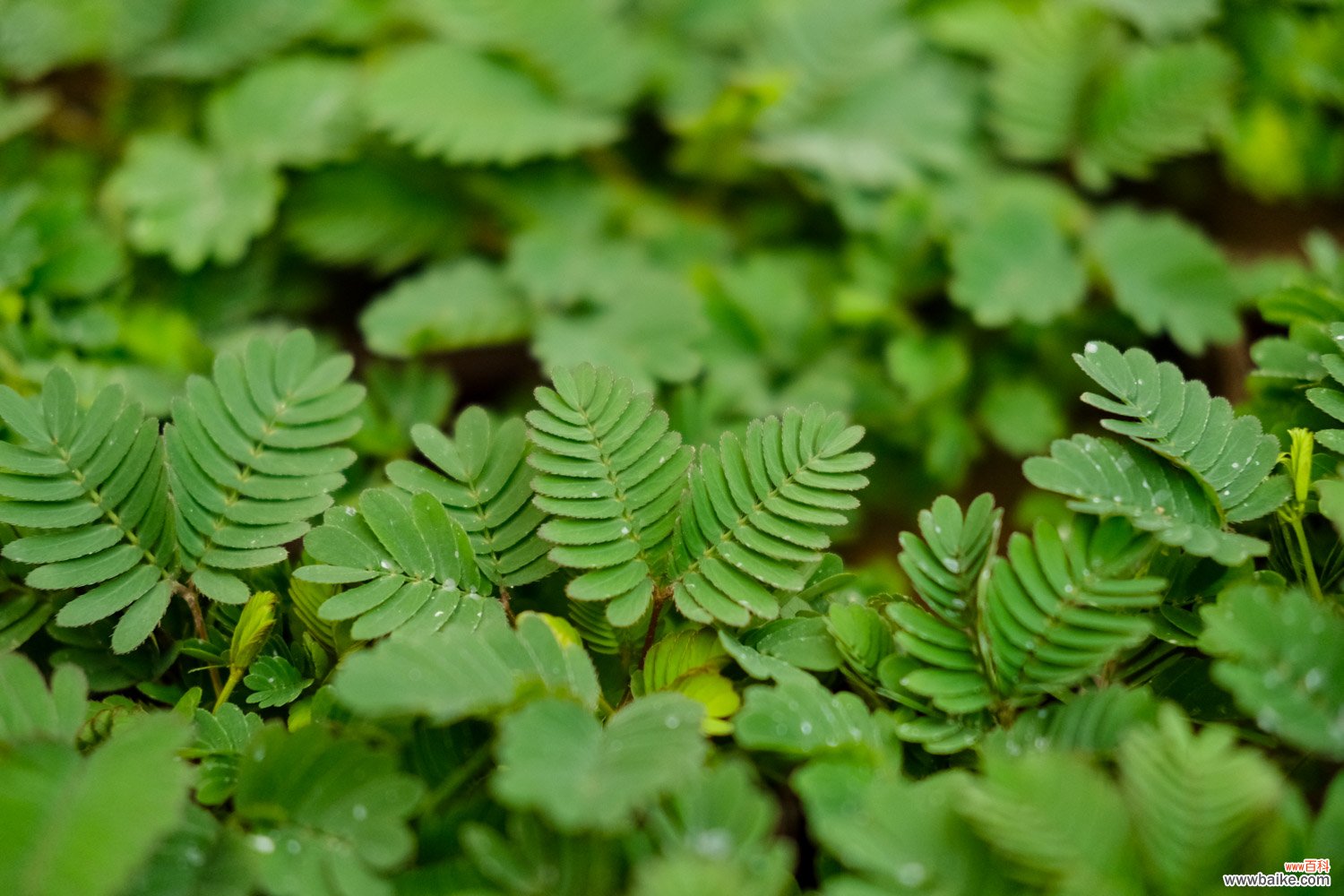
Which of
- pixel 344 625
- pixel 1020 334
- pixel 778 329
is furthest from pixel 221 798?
pixel 1020 334

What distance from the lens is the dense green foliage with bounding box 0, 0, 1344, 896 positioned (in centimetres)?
78

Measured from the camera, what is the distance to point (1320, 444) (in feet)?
3.37

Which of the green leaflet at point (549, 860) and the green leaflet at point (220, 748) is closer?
the green leaflet at point (549, 860)

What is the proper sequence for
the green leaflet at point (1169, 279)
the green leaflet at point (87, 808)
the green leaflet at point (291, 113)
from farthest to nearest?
the green leaflet at point (291, 113) → the green leaflet at point (1169, 279) → the green leaflet at point (87, 808)

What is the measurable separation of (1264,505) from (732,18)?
1.44 meters

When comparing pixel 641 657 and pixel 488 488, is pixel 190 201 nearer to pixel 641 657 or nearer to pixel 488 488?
pixel 488 488

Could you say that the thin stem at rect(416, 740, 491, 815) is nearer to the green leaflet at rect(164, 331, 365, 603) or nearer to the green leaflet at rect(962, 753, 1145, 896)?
the green leaflet at rect(164, 331, 365, 603)

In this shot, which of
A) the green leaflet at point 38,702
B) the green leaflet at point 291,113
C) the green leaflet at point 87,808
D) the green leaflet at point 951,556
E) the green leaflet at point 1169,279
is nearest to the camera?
the green leaflet at point 87,808

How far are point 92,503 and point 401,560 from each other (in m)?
0.33

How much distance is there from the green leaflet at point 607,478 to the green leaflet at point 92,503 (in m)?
0.40

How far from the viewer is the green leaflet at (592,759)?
735mm

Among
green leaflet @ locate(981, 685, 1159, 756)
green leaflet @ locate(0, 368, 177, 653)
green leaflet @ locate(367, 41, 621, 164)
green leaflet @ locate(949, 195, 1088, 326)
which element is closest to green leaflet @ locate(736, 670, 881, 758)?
green leaflet @ locate(981, 685, 1159, 756)

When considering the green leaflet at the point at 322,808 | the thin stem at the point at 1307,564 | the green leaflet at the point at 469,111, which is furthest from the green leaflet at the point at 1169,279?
the green leaflet at the point at 322,808

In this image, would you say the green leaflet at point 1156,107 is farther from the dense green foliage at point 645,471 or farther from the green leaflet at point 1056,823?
the green leaflet at point 1056,823
